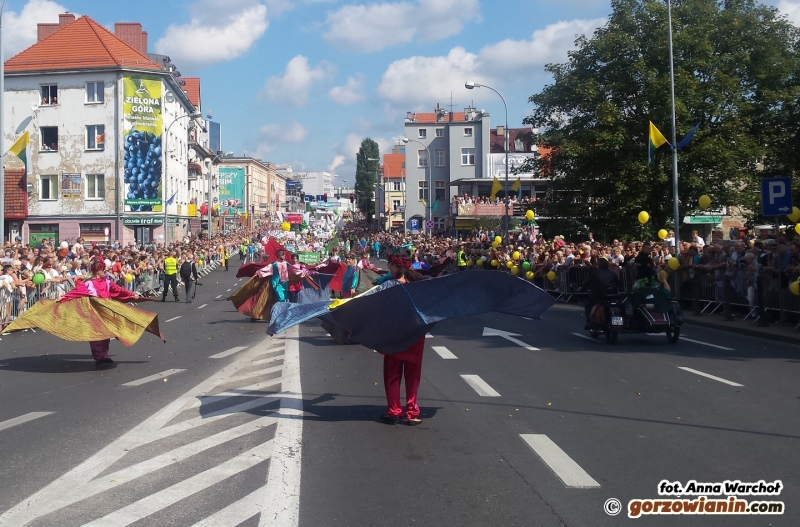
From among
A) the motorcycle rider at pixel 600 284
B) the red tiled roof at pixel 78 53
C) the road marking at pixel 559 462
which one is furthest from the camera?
the red tiled roof at pixel 78 53

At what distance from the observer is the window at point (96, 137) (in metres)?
54.2

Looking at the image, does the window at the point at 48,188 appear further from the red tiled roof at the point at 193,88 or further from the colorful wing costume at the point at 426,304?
the colorful wing costume at the point at 426,304

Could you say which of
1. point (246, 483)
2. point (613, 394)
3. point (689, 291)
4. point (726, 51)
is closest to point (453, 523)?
point (246, 483)

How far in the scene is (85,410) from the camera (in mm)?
9195

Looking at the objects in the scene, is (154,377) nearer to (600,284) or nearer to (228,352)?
(228,352)

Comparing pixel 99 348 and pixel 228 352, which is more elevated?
pixel 99 348

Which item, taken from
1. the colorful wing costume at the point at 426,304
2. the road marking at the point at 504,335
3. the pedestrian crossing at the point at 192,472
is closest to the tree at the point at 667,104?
the road marking at the point at 504,335

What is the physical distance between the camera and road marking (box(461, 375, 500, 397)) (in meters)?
10.0

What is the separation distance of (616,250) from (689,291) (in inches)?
135

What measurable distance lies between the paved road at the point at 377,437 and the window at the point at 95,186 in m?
42.8

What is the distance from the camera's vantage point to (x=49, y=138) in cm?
5481

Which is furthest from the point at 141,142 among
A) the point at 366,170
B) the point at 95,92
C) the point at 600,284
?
the point at 366,170

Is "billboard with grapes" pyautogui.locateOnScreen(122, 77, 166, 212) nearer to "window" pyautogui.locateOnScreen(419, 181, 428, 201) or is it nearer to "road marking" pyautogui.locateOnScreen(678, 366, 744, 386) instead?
"window" pyautogui.locateOnScreen(419, 181, 428, 201)

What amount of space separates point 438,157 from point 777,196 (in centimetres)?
7325
